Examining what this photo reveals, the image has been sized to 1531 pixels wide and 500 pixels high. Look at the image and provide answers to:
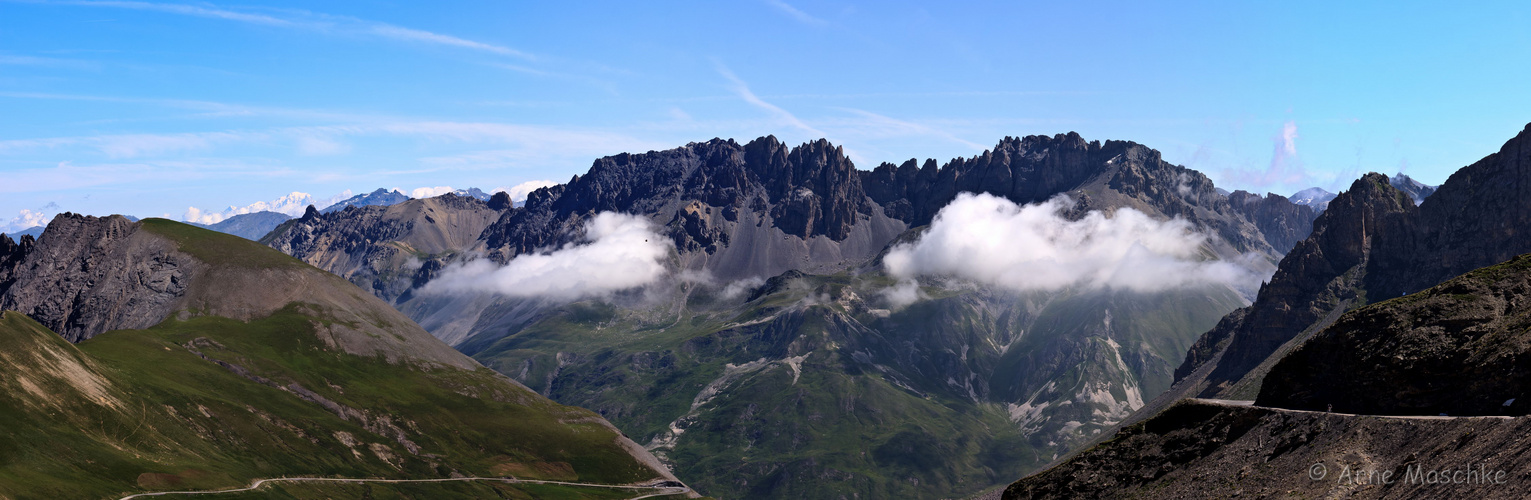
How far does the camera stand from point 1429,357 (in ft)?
267

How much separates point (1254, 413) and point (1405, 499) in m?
22.3

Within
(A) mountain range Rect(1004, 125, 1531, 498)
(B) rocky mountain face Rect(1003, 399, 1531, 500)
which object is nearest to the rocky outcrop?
(A) mountain range Rect(1004, 125, 1531, 498)

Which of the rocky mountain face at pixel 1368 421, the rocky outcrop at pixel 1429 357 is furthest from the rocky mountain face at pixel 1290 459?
the rocky outcrop at pixel 1429 357

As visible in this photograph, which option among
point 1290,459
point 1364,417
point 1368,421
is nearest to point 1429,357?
point 1364,417

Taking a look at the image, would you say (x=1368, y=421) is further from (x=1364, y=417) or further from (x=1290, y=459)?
(x=1290, y=459)

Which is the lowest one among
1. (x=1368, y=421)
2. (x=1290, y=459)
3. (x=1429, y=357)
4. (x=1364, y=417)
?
(x=1290, y=459)

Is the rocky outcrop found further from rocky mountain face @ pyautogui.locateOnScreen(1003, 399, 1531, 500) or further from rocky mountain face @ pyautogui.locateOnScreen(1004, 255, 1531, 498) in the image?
rocky mountain face @ pyautogui.locateOnScreen(1003, 399, 1531, 500)

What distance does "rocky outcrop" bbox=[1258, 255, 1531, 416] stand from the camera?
247ft

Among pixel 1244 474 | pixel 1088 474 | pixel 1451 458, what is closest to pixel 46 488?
pixel 1088 474

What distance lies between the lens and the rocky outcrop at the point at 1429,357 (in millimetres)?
75438

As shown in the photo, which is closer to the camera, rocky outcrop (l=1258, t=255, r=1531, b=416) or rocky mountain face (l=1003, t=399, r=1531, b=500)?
rocky mountain face (l=1003, t=399, r=1531, b=500)

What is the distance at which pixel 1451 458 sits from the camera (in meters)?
65.6

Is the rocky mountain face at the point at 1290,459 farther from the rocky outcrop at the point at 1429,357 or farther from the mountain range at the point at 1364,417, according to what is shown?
the rocky outcrop at the point at 1429,357

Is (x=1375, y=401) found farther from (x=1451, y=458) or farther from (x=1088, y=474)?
(x=1088, y=474)
